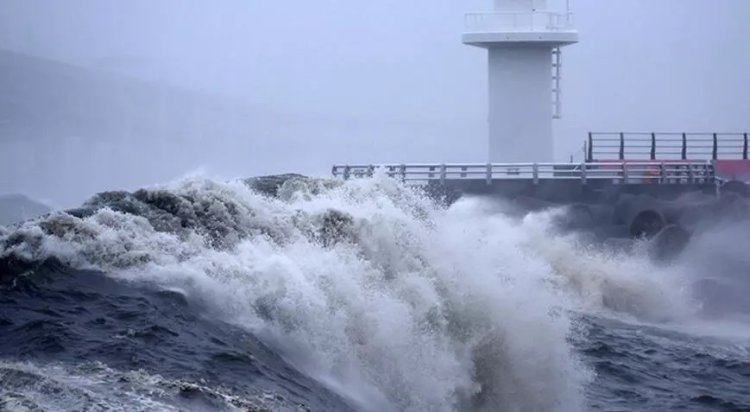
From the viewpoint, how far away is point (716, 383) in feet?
42.2

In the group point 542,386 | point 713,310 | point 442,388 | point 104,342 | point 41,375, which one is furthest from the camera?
point 713,310

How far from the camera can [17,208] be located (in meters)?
17.3

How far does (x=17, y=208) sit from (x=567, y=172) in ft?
33.1

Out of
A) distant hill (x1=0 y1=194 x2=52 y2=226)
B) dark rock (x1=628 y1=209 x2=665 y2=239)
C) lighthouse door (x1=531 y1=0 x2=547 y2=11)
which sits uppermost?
lighthouse door (x1=531 y1=0 x2=547 y2=11)

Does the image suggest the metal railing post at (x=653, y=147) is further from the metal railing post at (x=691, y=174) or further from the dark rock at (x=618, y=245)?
the dark rock at (x=618, y=245)

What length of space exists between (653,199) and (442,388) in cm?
1416

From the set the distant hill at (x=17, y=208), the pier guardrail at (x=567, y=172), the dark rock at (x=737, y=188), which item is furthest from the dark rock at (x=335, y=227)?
the dark rock at (x=737, y=188)

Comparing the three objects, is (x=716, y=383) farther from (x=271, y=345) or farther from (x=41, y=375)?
(x=41, y=375)

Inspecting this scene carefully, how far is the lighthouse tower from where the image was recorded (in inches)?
984

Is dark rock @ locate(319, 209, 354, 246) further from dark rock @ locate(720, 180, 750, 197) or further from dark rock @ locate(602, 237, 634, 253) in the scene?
dark rock @ locate(720, 180, 750, 197)

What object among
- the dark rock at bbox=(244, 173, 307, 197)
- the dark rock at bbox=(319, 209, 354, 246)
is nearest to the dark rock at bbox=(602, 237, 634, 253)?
the dark rock at bbox=(244, 173, 307, 197)

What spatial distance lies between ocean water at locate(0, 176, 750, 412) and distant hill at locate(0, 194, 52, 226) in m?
5.39

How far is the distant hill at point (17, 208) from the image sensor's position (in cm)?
1693

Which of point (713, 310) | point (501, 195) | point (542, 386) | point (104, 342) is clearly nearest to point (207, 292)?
point (104, 342)
